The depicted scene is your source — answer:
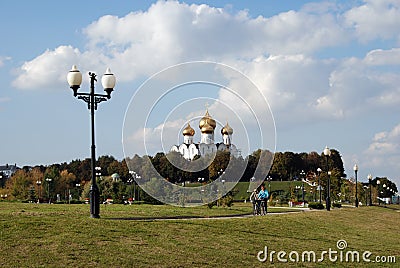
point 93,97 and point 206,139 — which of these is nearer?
point 93,97

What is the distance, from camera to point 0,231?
12805 mm

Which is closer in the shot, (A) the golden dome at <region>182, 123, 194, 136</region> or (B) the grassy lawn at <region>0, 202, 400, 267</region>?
(B) the grassy lawn at <region>0, 202, 400, 267</region>

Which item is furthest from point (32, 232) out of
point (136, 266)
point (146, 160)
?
point (146, 160)

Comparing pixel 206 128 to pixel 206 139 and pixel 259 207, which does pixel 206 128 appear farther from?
pixel 259 207

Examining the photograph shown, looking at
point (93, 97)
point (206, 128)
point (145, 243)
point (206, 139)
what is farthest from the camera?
point (206, 128)

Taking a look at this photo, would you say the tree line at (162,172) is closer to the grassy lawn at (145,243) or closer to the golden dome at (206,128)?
the golden dome at (206,128)

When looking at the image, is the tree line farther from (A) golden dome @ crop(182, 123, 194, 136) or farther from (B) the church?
(A) golden dome @ crop(182, 123, 194, 136)

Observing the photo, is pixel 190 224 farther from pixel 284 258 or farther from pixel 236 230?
pixel 284 258

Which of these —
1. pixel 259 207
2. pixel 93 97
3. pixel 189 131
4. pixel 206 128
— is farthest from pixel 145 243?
pixel 189 131

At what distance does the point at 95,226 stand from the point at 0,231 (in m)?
2.32

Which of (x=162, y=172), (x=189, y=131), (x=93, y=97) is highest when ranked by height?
(x=189, y=131)

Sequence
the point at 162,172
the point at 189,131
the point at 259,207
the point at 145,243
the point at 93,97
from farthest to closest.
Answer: the point at 189,131 → the point at 162,172 → the point at 259,207 → the point at 93,97 → the point at 145,243

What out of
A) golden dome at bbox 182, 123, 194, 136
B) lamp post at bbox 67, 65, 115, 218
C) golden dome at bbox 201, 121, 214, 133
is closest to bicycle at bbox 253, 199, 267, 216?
lamp post at bbox 67, 65, 115, 218

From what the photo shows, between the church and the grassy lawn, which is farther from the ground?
the church
